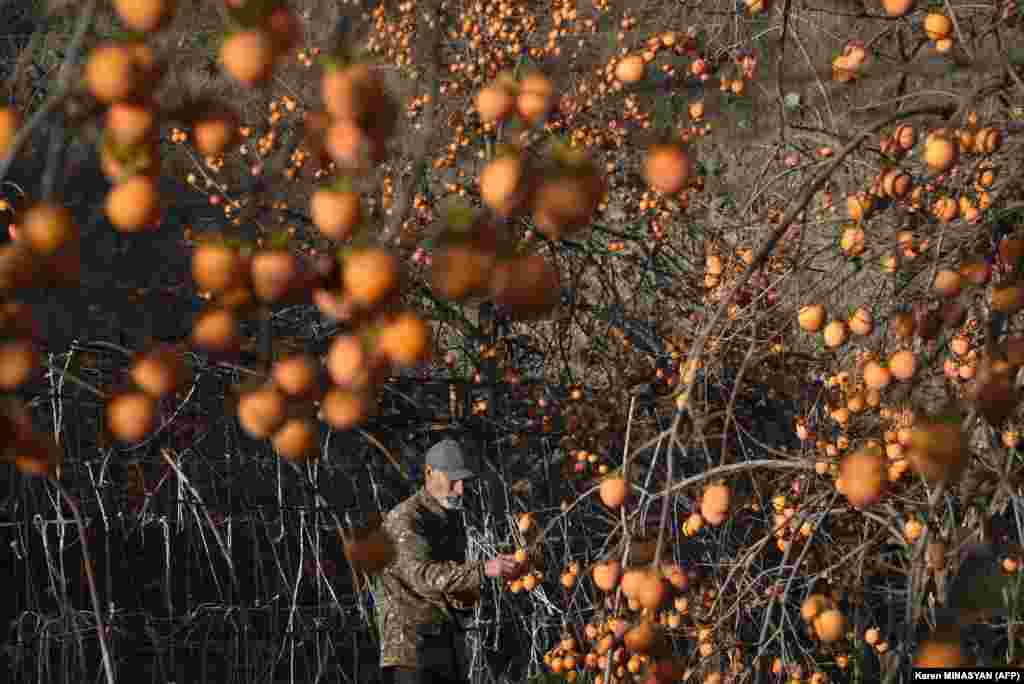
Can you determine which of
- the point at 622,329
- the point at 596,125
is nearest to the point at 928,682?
the point at 622,329

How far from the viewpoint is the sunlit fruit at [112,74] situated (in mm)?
750

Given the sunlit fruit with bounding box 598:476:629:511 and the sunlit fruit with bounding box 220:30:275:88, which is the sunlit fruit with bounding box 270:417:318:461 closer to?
the sunlit fruit with bounding box 220:30:275:88

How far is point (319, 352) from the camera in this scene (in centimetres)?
307

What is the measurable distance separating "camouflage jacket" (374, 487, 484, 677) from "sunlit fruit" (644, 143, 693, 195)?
1821 millimetres

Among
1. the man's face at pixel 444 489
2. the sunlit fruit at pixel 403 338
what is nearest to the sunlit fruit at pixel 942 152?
the sunlit fruit at pixel 403 338

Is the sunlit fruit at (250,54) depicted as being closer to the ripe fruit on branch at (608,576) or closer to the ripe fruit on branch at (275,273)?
the ripe fruit on branch at (275,273)

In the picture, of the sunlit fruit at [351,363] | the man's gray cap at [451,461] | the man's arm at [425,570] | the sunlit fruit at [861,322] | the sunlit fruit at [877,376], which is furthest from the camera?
the man's gray cap at [451,461]

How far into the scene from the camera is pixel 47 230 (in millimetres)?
799

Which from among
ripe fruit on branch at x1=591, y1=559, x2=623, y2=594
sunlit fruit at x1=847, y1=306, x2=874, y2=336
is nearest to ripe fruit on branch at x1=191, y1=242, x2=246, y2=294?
ripe fruit on branch at x1=591, y1=559, x2=623, y2=594

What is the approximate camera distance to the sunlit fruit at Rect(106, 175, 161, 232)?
32.7 inches

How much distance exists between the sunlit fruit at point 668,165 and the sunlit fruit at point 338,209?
0.32 m

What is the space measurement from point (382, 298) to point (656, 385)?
2944mm

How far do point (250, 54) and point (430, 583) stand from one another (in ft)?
6.69

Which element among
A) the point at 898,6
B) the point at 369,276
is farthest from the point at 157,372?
the point at 898,6
